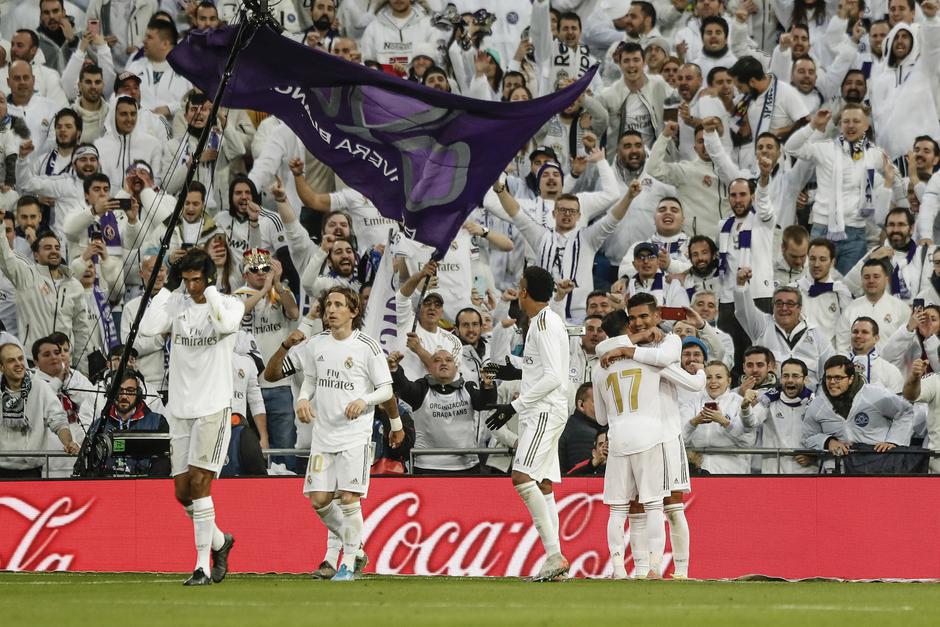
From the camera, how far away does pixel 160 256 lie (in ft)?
40.0

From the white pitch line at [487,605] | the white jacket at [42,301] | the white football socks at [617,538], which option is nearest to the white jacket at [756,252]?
the white football socks at [617,538]

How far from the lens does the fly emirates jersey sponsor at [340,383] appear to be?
38.3 ft

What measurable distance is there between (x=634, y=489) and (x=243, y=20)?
5.36 m

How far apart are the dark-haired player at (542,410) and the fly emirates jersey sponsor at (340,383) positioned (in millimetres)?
1198

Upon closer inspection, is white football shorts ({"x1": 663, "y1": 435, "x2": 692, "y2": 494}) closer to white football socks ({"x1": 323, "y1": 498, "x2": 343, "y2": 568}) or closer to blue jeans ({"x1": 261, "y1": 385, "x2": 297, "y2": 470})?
white football socks ({"x1": 323, "y1": 498, "x2": 343, "y2": 568})

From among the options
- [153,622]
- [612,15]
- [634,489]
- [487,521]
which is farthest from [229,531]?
[612,15]

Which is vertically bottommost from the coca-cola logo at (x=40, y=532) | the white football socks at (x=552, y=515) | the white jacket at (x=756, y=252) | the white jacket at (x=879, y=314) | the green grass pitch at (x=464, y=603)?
the coca-cola logo at (x=40, y=532)

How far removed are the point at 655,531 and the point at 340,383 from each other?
2.72 metres

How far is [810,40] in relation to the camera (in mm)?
20578

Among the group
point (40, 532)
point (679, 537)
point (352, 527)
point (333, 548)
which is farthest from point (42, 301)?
point (679, 537)

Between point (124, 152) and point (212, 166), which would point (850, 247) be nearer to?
point (212, 166)

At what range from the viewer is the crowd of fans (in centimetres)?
1505

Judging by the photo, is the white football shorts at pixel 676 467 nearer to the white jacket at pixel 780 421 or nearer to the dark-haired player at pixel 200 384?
the white jacket at pixel 780 421

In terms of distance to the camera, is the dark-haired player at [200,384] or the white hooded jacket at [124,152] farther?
the white hooded jacket at [124,152]
